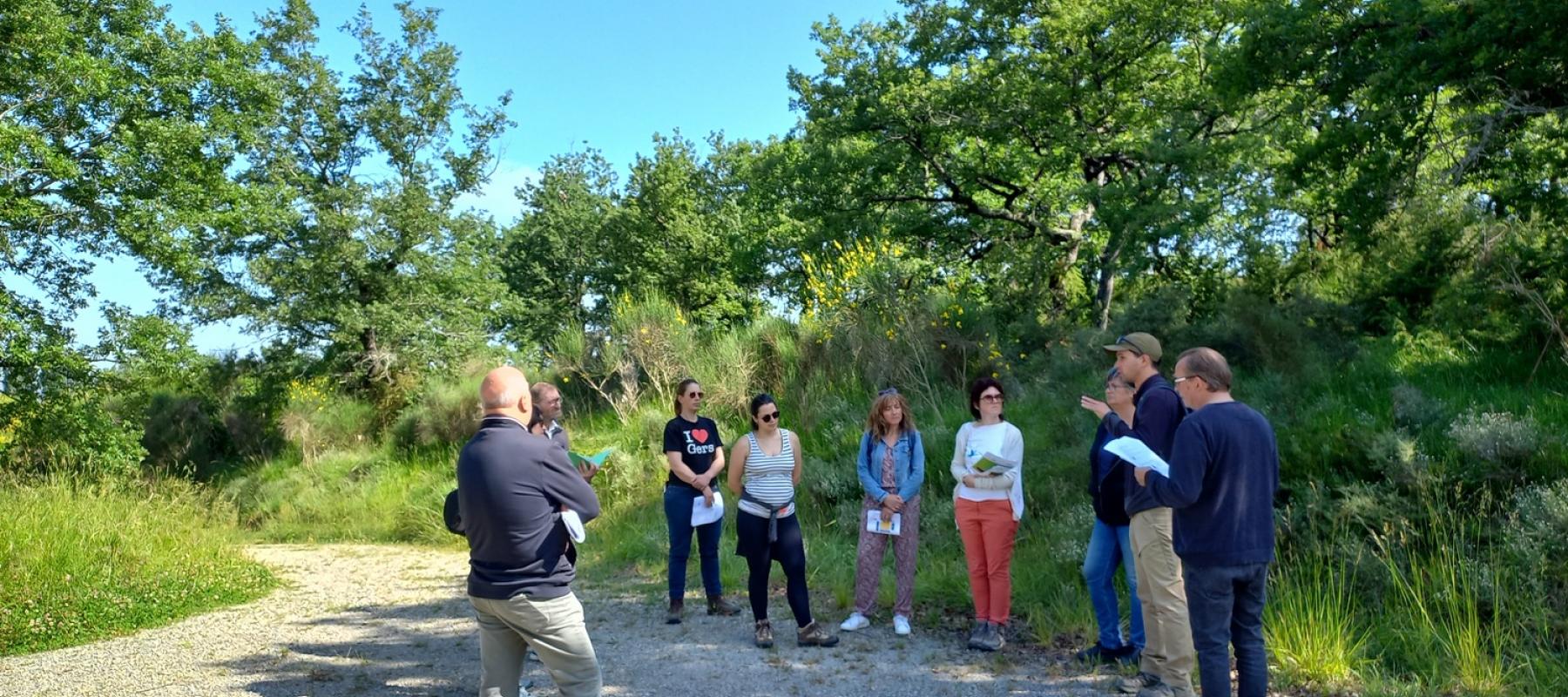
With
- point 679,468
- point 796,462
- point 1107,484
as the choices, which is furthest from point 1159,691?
point 679,468

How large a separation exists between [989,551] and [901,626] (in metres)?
0.89

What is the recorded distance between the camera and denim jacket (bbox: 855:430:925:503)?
6.77 metres

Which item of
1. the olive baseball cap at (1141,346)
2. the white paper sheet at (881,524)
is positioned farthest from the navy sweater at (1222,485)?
the white paper sheet at (881,524)

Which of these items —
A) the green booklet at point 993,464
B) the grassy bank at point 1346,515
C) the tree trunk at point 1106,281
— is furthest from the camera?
the tree trunk at point 1106,281

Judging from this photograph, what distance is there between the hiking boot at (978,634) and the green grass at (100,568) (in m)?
6.61

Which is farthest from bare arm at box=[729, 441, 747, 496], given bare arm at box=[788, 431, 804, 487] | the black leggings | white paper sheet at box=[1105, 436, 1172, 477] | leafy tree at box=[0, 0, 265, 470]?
leafy tree at box=[0, 0, 265, 470]

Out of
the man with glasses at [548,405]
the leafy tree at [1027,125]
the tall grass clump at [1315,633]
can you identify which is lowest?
the tall grass clump at [1315,633]

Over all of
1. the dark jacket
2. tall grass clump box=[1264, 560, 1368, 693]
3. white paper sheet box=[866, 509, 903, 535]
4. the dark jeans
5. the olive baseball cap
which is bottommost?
tall grass clump box=[1264, 560, 1368, 693]

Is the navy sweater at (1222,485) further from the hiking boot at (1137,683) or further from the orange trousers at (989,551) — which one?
the orange trousers at (989,551)

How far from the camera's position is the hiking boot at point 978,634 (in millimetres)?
6332

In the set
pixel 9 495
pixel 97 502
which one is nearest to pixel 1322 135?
pixel 97 502

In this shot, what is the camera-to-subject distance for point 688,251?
3353cm

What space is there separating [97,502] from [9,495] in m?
1.23

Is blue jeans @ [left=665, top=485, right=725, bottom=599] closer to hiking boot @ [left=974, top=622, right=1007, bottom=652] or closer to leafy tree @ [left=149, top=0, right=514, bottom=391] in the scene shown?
hiking boot @ [left=974, top=622, right=1007, bottom=652]
